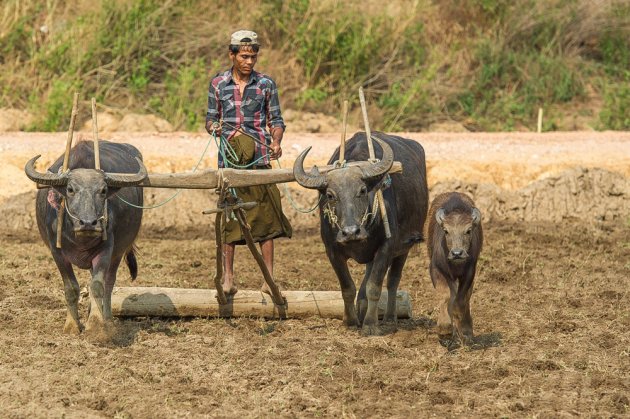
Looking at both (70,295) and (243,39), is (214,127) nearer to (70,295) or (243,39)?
(243,39)

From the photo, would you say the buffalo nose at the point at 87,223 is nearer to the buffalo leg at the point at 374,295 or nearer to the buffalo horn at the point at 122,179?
the buffalo horn at the point at 122,179

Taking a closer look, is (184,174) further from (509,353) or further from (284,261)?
(284,261)

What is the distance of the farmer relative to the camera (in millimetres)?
9289

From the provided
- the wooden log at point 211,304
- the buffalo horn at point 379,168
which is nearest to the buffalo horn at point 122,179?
the wooden log at point 211,304

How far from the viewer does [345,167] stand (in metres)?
8.32

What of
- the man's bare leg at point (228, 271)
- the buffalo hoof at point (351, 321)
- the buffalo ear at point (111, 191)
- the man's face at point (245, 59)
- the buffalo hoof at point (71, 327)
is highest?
the man's face at point (245, 59)

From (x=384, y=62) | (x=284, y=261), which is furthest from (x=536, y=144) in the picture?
(x=284, y=261)

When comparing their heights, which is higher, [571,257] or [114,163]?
[114,163]

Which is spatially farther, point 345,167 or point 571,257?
point 571,257

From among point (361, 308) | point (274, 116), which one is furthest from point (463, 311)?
point (274, 116)

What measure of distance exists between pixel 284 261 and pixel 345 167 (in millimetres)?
3884

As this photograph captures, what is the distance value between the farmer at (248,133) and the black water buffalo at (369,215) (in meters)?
0.73

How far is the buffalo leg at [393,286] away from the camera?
9.26 m

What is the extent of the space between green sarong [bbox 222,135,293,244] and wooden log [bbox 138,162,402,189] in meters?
0.81
